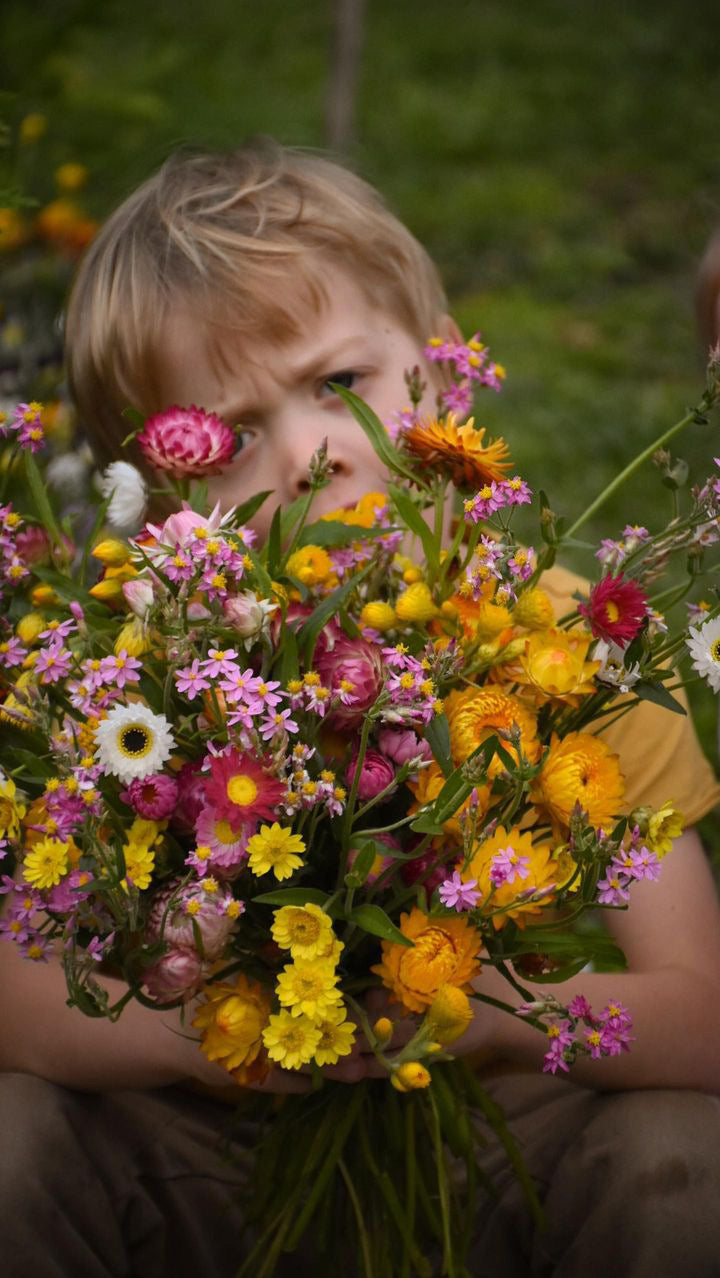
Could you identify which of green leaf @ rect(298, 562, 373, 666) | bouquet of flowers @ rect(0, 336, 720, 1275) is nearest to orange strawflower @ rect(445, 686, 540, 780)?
bouquet of flowers @ rect(0, 336, 720, 1275)

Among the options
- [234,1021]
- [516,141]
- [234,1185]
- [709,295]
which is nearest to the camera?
[234,1021]

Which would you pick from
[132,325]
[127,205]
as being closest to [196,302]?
[132,325]

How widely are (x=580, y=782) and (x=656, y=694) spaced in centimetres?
8

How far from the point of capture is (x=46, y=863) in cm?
98

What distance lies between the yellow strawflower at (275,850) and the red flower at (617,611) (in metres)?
0.25

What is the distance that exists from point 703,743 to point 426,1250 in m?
1.02

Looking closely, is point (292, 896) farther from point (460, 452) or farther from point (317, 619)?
point (460, 452)

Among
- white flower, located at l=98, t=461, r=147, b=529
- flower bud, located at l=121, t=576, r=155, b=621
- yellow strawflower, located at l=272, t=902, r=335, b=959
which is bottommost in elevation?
yellow strawflower, located at l=272, t=902, r=335, b=959

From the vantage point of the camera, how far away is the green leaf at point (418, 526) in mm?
1037

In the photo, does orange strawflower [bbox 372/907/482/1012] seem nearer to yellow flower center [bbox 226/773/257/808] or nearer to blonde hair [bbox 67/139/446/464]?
yellow flower center [bbox 226/773/257/808]

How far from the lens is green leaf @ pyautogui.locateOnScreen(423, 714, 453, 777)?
0.95 m

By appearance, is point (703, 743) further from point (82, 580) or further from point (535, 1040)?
point (82, 580)

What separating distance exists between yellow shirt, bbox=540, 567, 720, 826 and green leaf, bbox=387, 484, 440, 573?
45cm

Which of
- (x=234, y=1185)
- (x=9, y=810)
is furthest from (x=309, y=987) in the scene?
(x=234, y=1185)
